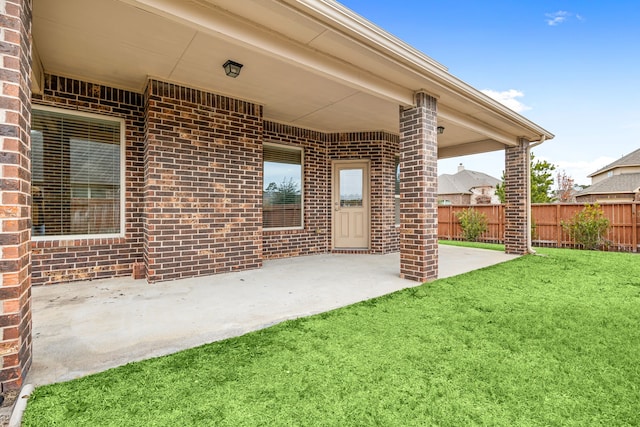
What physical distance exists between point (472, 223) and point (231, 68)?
942 centimetres

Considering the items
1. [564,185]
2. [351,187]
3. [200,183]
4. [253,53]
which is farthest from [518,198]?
[564,185]

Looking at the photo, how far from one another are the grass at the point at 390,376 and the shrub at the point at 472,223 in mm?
7549

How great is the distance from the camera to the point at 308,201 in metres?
6.77

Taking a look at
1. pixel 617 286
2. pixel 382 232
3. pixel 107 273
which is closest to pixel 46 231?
pixel 107 273

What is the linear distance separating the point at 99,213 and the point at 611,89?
20201mm

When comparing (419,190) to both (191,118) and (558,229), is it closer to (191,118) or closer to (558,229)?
(191,118)

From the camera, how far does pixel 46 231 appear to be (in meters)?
3.99

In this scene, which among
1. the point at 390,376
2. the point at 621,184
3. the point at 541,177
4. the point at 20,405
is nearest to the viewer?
the point at 20,405

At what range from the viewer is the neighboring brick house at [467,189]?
104 ft

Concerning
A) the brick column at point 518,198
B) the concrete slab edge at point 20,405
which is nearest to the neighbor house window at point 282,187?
the concrete slab edge at point 20,405

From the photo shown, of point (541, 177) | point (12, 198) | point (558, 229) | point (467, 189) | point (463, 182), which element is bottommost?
point (558, 229)

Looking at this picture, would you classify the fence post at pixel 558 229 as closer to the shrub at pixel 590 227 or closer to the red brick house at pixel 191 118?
the shrub at pixel 590 227

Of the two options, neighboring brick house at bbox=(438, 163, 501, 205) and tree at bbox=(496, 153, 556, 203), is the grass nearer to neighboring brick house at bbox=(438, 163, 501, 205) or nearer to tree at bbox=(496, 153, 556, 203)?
tree at bbox=(496, 153, 556, 203)

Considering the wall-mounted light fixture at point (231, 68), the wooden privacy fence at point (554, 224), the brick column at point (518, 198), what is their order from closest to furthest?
the wall-mounted light fixture at point (231, 68)
the brick column at point (518, 198)
the wooden privacy fence at point (554, 224)
